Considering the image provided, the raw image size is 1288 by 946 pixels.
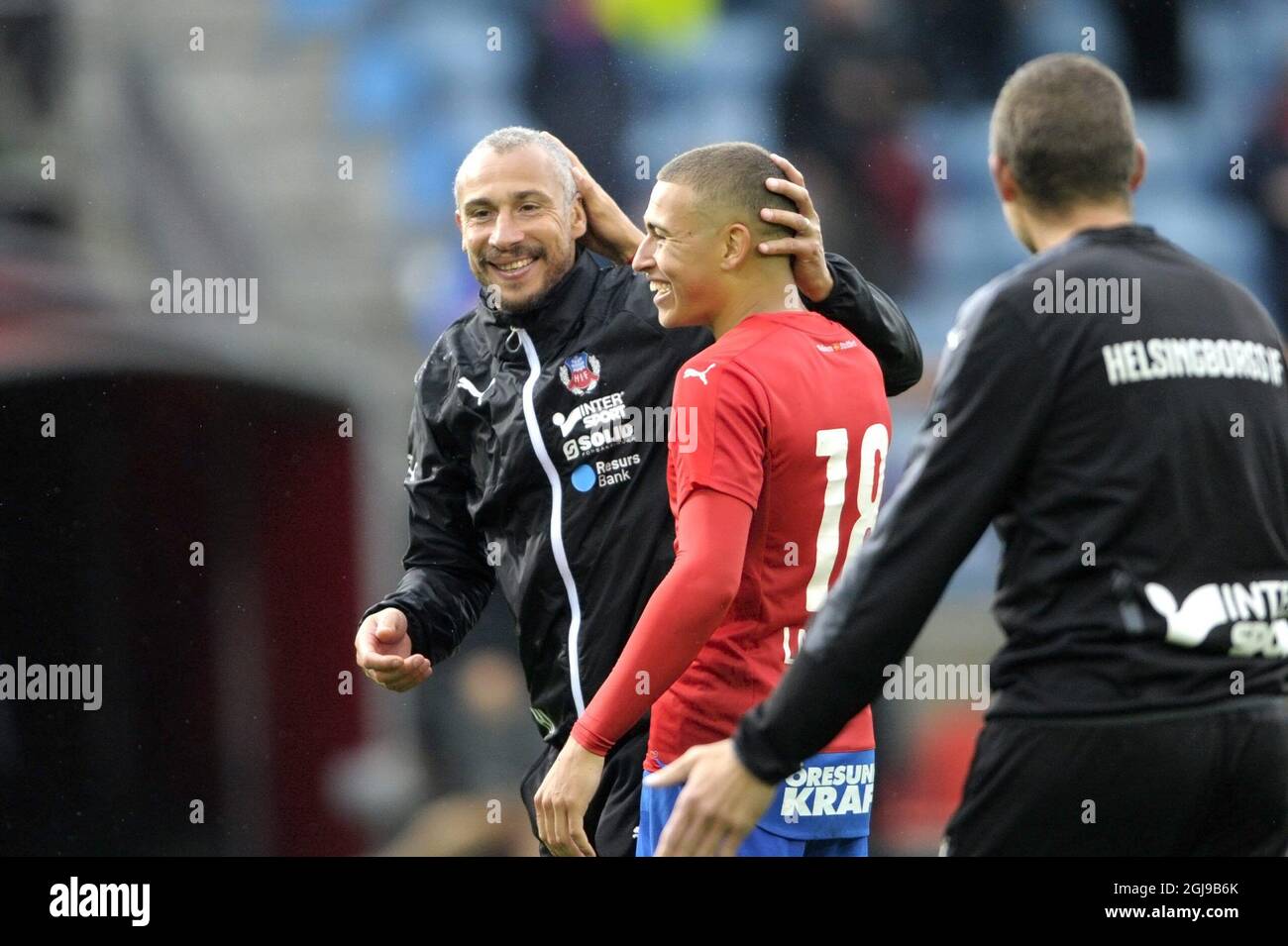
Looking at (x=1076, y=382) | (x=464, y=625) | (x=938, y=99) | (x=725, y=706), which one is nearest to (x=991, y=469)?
(x=1076, y=382)

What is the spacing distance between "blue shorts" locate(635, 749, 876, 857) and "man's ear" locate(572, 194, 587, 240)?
50.1 inches

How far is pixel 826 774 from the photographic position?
3080 millimetres

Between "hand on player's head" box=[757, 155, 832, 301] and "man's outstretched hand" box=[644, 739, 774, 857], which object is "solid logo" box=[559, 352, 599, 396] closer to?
"hand on player's head" box=[757, 155, 832, 301]

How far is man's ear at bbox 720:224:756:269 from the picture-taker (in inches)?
126

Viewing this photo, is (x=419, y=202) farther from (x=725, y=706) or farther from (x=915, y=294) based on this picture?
(x=725, y=706)

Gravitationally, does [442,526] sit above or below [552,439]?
below

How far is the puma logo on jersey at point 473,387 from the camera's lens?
12.0ft

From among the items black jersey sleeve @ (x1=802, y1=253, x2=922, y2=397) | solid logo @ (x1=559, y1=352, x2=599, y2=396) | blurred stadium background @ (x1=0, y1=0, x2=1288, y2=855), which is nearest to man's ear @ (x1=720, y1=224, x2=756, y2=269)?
black jersey sleeve @ (x1=802, y1=253, x2=922, y2=397)

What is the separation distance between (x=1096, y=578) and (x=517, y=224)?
1.74m

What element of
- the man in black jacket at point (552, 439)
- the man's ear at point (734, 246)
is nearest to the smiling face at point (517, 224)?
the man in black jacket at point (552, 439)

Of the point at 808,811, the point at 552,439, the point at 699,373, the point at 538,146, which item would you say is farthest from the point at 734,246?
the point at 808,811

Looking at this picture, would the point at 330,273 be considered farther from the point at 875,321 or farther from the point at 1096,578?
the point at 1096,578

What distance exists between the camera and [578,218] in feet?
12.4

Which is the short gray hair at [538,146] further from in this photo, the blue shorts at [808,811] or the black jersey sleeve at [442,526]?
the blue shorts at [808,811]
